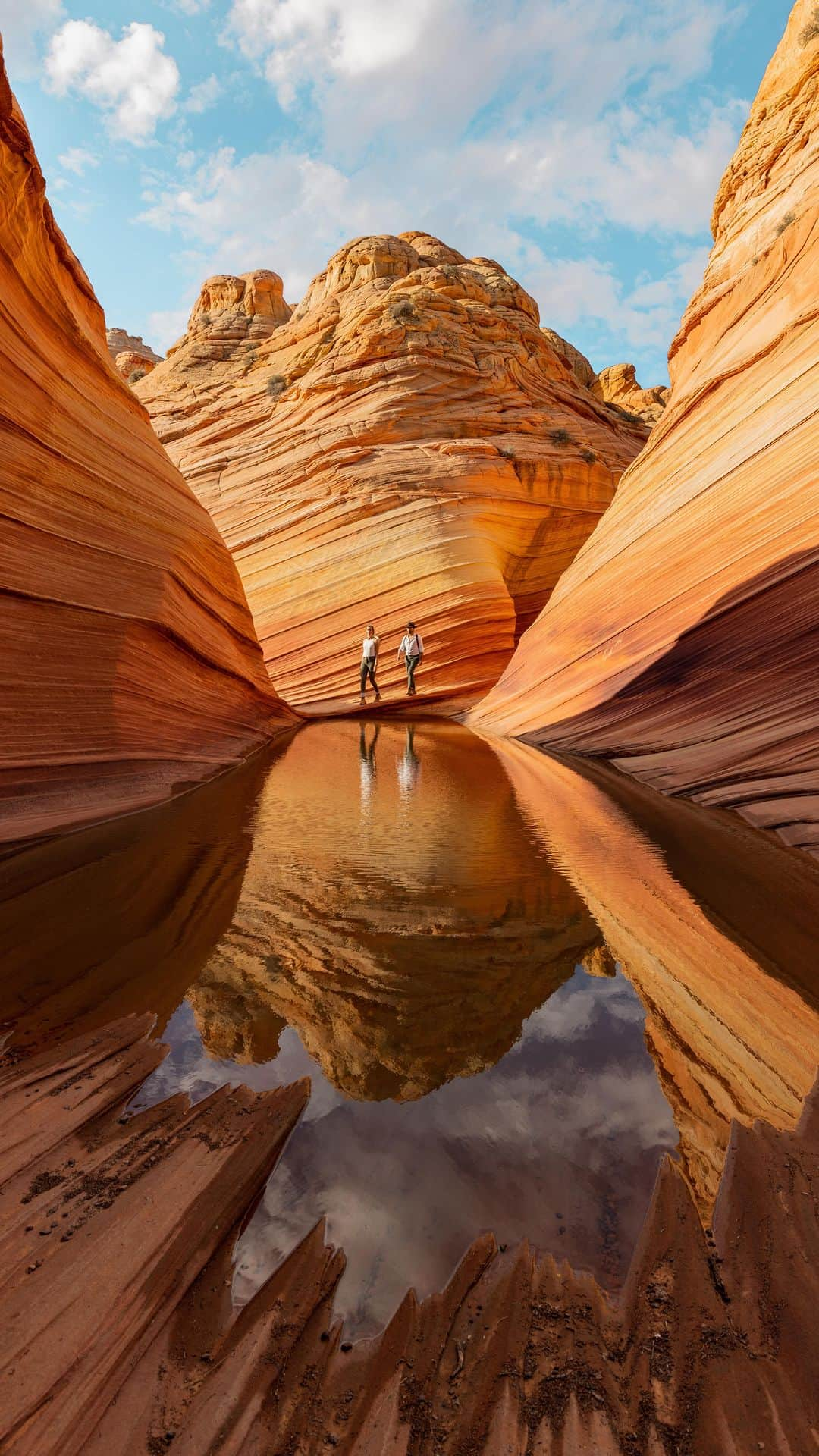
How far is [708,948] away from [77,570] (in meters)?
4.79

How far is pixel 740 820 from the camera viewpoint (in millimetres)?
4844

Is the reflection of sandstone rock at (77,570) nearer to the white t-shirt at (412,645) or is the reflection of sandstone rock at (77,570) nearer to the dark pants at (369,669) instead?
the dark pants at (369,669)

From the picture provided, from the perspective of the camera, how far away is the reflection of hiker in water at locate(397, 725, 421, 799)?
605 centimetres

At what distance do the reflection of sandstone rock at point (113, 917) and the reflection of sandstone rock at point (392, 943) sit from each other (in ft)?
0.44

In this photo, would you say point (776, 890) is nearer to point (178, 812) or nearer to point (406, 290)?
point (178, 812)

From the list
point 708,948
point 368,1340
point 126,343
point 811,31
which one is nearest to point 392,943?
point 708,948

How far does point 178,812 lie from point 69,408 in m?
3.38

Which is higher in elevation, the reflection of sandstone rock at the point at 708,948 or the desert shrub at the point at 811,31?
the desert shrub at the point at 811,31

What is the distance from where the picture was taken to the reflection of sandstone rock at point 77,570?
186 inches

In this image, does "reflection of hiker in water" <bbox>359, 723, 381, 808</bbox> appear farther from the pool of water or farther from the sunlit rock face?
the sunlit rock face

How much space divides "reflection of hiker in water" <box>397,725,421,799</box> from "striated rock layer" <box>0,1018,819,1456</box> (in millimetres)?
4329

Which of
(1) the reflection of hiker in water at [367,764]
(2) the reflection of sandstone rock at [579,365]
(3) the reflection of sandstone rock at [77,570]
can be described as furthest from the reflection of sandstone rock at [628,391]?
(3) the reflection of sandstone rock at [77,570]

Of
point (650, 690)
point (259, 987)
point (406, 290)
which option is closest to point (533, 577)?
point (406, 290)

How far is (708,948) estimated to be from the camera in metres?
2.63
